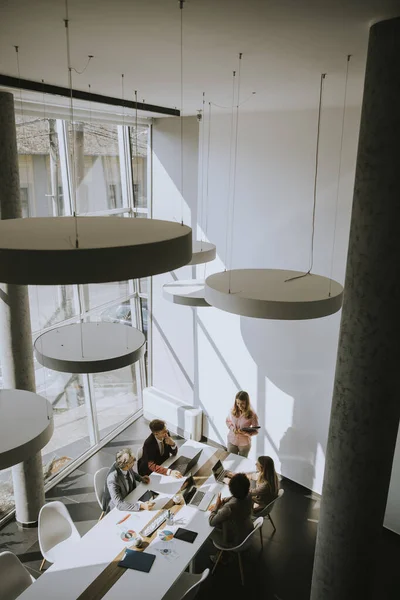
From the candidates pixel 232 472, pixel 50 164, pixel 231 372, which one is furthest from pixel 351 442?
pixel 50 164

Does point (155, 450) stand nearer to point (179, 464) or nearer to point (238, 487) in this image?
point (179, 464)

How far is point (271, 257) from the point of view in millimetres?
7684

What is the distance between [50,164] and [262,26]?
5.38 metres

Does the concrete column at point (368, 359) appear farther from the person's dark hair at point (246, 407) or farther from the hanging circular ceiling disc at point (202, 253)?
the person's dark hair at point (246, 407)

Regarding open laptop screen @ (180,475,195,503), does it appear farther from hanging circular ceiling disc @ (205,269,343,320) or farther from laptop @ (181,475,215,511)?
hanging circular ceiling disc @ (205,269,343,320)

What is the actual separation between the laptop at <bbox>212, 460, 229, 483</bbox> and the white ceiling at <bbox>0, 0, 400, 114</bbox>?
4748 mm

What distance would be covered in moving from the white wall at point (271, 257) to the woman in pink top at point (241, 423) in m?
0.63

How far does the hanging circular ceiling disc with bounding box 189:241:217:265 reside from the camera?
18.2 feet

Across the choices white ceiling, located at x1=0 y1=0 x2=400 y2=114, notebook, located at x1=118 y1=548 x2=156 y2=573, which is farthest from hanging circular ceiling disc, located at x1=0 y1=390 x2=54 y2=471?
white ceiling, located at x1=0 y1=0 x2=400 y2=114

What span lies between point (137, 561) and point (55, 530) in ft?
4.70

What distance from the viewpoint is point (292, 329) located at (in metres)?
7.55

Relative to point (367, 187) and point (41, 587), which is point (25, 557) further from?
point (367, 187)

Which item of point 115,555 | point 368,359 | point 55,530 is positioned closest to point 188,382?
point 55,530

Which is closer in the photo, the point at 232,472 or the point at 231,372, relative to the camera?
the point at 232,472
